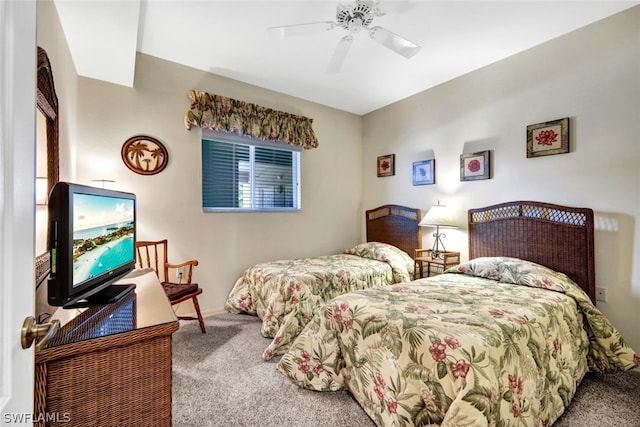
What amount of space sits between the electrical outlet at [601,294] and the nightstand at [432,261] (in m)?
1.12

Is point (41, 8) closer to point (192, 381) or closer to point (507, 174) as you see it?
point (192, 381)

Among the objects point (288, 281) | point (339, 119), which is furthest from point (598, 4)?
point (288, 281)

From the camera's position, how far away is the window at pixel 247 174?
330 cm

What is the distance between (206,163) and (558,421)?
11.7ft

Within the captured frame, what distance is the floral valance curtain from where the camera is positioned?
3088 millimetres

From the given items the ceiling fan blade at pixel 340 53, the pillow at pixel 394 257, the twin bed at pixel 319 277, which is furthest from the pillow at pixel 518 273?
the ceiling fan blade at pixel 340 53

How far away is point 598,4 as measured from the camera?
2.16m

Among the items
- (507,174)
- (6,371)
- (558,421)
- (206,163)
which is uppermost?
(206,163)

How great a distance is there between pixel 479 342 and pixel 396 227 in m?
2.61

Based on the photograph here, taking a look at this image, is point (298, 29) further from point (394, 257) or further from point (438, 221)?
point (394, 257)

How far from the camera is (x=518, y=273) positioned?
7.72ft

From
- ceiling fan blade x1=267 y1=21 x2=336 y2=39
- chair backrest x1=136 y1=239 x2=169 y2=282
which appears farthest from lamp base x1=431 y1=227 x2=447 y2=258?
chair backrest x1=136 y1=239 x2=169 y2=282

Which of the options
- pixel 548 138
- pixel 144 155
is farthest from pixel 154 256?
pixel 548 138

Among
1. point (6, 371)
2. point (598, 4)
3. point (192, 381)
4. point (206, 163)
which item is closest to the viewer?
point (6, 371)
